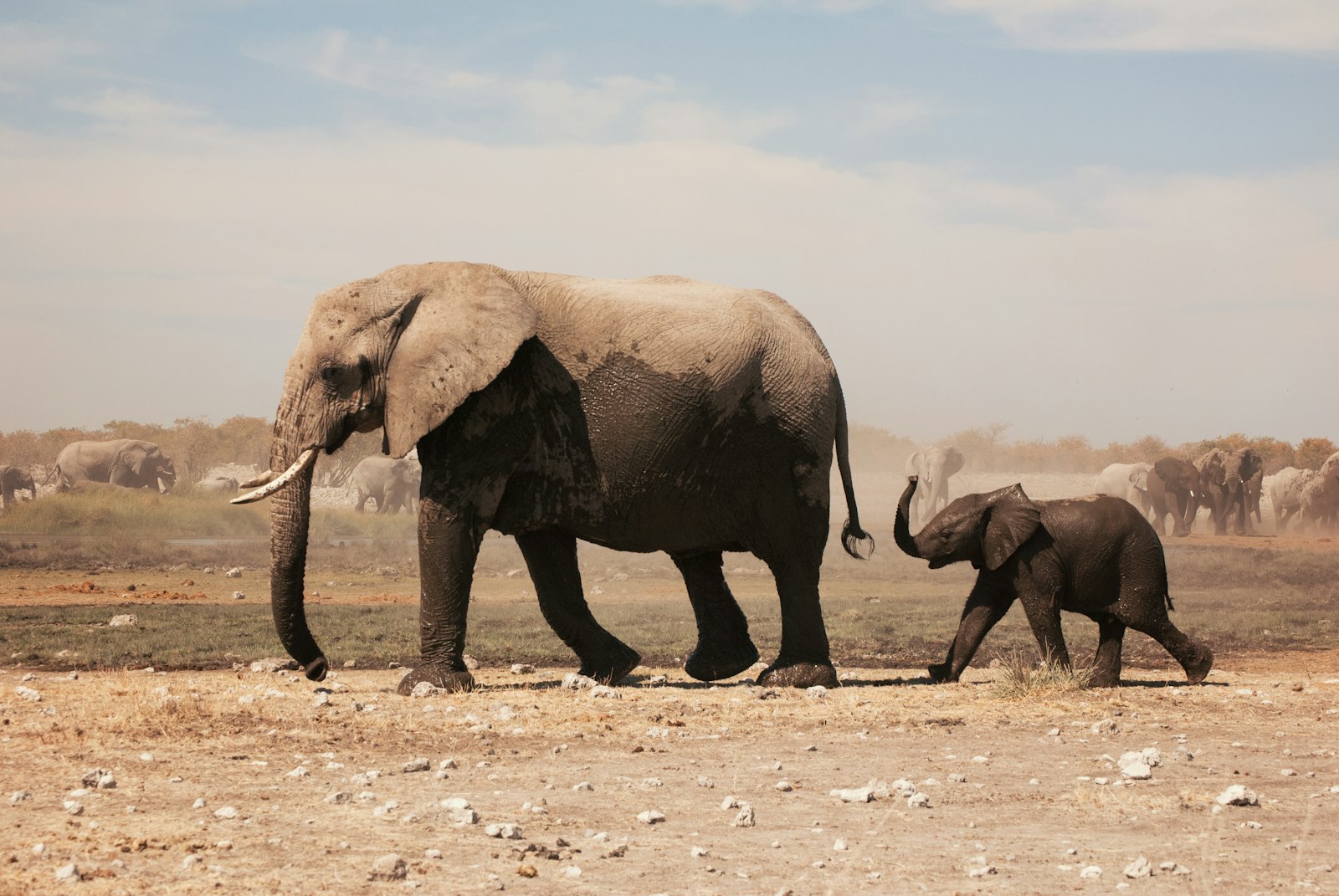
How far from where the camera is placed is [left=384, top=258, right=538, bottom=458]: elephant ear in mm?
12055

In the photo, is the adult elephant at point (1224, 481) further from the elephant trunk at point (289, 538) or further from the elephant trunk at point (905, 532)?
the elephant trunk at point (289, 538)

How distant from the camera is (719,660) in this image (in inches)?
560

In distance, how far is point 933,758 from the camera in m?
9.94

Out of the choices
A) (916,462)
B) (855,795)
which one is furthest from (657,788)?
(916,462)

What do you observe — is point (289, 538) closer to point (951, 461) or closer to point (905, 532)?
point (905, 532)

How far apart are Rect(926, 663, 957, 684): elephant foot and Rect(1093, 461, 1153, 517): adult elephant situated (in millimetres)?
42716

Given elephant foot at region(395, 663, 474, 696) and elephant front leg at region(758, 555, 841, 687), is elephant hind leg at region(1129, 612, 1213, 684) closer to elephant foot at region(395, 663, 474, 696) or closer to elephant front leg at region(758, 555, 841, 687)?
elephant front leg at region(758, 555, 841, 687)

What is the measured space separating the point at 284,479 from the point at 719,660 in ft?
14.6

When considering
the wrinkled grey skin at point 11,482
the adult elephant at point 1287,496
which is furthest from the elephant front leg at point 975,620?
the wrinkled grey skin at point 11,482

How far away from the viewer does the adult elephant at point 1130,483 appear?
5678 centimetres

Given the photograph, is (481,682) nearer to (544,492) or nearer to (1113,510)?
(544,492)

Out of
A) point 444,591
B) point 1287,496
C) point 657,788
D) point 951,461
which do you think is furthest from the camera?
point 951,461

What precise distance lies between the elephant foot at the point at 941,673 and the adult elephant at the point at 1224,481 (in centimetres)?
3981

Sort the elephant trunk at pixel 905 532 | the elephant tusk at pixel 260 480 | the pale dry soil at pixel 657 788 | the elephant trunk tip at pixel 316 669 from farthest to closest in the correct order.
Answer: the elephant trunk at pixel 905 532 → the elephant trunk tip at pixel 316 669 → the elephant tusk at pixel 260 480 → the pale dry soil at pixel 657 788
